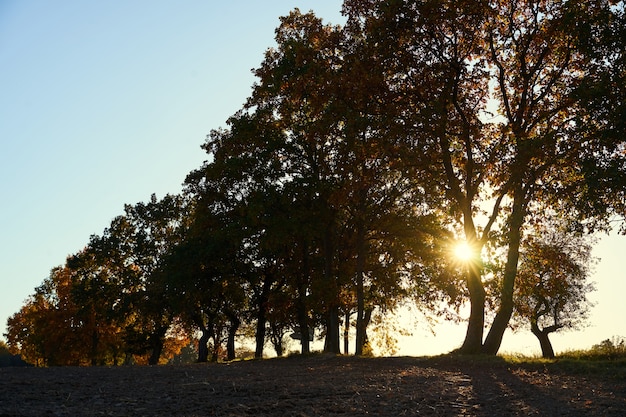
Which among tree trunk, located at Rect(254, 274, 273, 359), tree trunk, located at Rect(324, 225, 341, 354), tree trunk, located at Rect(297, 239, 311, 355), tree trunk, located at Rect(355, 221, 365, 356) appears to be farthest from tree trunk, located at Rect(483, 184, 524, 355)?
tree trunk, located at Rect(254, 274, 273, 359)

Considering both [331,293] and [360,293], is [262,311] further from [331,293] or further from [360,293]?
[360,293]

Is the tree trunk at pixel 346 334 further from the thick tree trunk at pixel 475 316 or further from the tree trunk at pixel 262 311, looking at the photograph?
the thick tree trunk at pixel 475 316

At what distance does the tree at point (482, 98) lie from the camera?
2314cm

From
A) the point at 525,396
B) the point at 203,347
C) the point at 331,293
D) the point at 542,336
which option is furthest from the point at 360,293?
the point at 542,336

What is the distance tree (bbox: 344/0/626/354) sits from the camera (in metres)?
23.1

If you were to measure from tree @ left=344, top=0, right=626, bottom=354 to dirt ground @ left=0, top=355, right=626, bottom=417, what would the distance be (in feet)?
26.8

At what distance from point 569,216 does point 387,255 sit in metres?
15.4

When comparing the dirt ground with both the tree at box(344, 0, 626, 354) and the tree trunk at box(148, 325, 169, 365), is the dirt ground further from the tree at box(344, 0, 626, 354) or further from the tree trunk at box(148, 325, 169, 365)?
the tree trunk at box(148, 325, 169, 365)

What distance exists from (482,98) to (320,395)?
1838 centimetres

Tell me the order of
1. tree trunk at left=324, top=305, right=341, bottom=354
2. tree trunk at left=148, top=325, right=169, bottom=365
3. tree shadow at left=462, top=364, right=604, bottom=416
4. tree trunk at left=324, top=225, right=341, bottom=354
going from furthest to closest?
tree trunk at left=148, top=325, right=169, bottom=365
tree trunk at left=324, top=305, right=341, bottom=354
tree trunk at left=324, top=225, right=341, bottom=354
tree shadow at left=462, top=364, right=604, bottom=416

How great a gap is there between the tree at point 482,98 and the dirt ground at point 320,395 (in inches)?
322

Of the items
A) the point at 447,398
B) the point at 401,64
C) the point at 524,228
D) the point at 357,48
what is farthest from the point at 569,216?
the point at 447,398

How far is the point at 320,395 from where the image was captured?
12195 millimetres

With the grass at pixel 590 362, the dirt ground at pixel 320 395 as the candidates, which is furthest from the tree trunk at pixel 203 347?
the dirt ground at pixel 320 395
